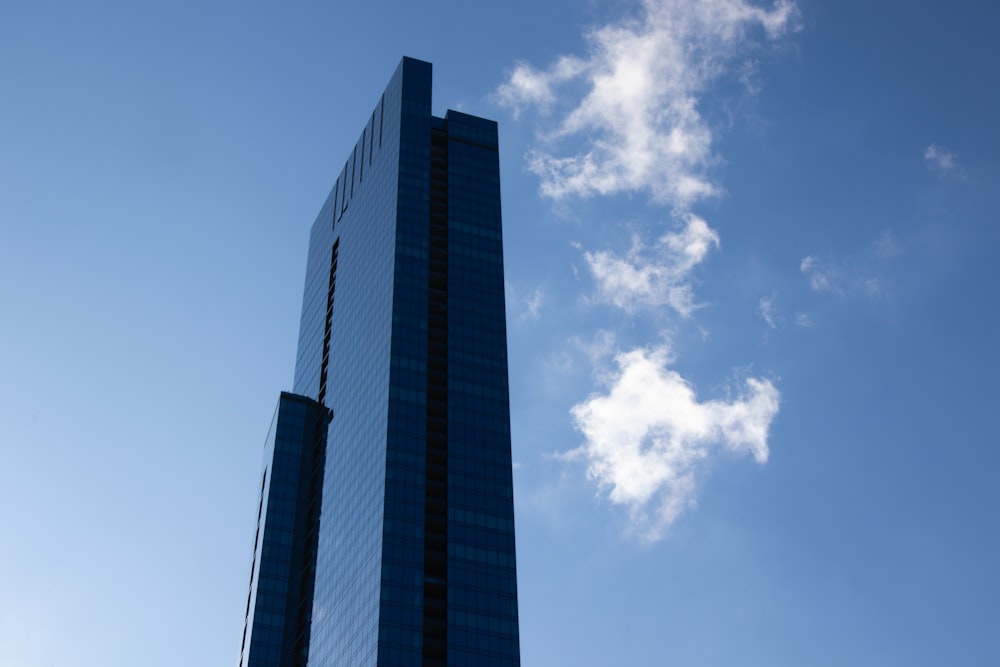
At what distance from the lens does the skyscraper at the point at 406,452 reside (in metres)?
142

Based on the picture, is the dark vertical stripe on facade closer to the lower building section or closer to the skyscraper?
the skyscraper

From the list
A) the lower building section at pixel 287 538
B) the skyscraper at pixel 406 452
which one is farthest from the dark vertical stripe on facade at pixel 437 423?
the lower building section at pixel 287 538

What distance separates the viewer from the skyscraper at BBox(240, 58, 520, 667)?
14150cm

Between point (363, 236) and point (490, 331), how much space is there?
118 feet

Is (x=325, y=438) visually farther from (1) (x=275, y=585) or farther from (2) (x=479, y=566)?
(2) (x=479, y=566)

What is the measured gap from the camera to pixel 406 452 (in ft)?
501

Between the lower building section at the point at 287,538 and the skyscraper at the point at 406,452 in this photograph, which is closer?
the skyscraper at the point at 406,452

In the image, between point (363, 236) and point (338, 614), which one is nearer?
point (338, 614)

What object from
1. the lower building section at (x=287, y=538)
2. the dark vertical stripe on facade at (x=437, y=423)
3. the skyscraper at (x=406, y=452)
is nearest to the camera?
the dark vertical stripe on facade at (x=437, y=423)

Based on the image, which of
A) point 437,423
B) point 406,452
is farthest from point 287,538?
point 406,452

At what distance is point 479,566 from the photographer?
5723 inches

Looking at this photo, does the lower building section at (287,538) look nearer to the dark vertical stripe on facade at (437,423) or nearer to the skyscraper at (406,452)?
the skyscraper at (406,452)

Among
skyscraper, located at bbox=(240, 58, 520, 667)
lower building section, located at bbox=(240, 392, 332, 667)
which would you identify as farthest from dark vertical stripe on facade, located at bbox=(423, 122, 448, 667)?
lower building section, located at bbox=(240, 392, 332, 667)

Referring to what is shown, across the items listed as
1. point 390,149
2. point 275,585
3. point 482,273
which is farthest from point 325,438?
point 390,149
